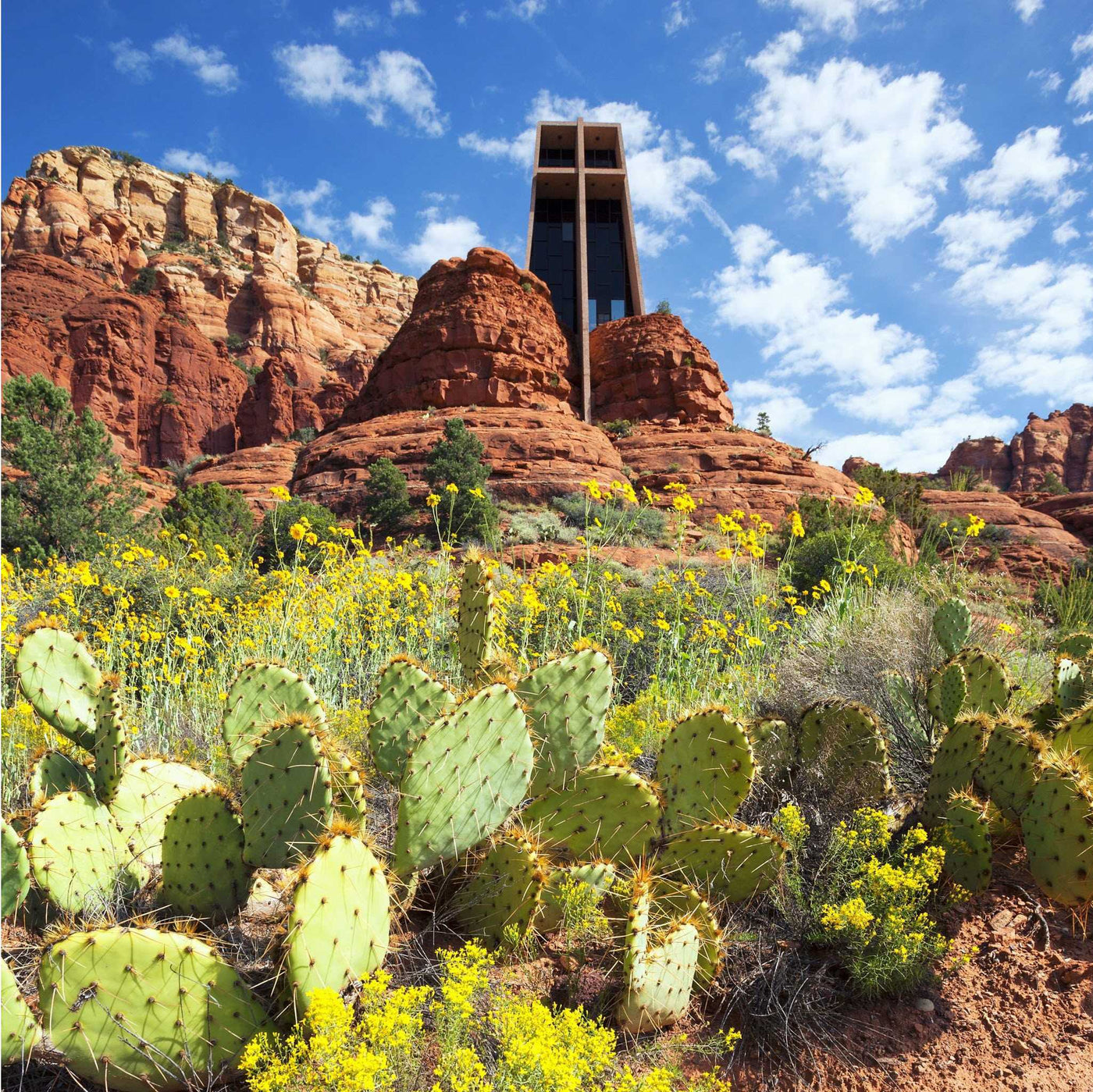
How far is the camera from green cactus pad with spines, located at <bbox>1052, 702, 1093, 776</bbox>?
8.64 ft

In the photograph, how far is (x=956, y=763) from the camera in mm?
2564

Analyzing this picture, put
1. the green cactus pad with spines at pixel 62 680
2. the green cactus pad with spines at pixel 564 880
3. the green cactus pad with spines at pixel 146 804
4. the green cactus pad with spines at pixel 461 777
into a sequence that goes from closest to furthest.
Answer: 1. the green cactus pad with spines at pixel 461 777
2. the green cactus pad with spines at pixel 564 880
3. the green cactus pad with spines at pixel 62 680
4. the green cactus pad with spines at pixel 146 804

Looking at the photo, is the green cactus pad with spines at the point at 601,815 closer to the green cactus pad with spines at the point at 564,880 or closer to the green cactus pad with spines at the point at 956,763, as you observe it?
the green cactus pad with spines at the point at 564,880

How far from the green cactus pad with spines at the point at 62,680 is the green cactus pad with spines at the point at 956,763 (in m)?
3.04

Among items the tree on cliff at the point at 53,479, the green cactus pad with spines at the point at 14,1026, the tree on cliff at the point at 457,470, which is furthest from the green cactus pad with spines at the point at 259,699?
the tree on cliff at the point at 457,470

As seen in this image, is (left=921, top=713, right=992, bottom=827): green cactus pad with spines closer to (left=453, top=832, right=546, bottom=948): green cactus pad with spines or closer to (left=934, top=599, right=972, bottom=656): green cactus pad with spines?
(left=934, top=599, right=972, bottom=656): green cactus pad with spines

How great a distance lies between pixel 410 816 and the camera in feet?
6.38

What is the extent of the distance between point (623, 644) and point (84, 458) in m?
17.2

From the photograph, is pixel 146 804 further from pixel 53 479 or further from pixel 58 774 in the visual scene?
pixel 53 479

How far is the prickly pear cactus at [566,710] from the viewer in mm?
2328

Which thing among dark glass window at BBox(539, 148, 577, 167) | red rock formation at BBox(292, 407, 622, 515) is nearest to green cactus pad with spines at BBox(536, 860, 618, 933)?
red rock formation at BBox(292, 407, 622, 515)

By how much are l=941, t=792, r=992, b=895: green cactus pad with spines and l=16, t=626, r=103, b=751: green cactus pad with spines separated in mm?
2960

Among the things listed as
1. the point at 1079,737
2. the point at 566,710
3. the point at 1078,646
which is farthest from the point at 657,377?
the point at 566,710

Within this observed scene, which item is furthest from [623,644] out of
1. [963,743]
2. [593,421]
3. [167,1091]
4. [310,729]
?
[593,421]
